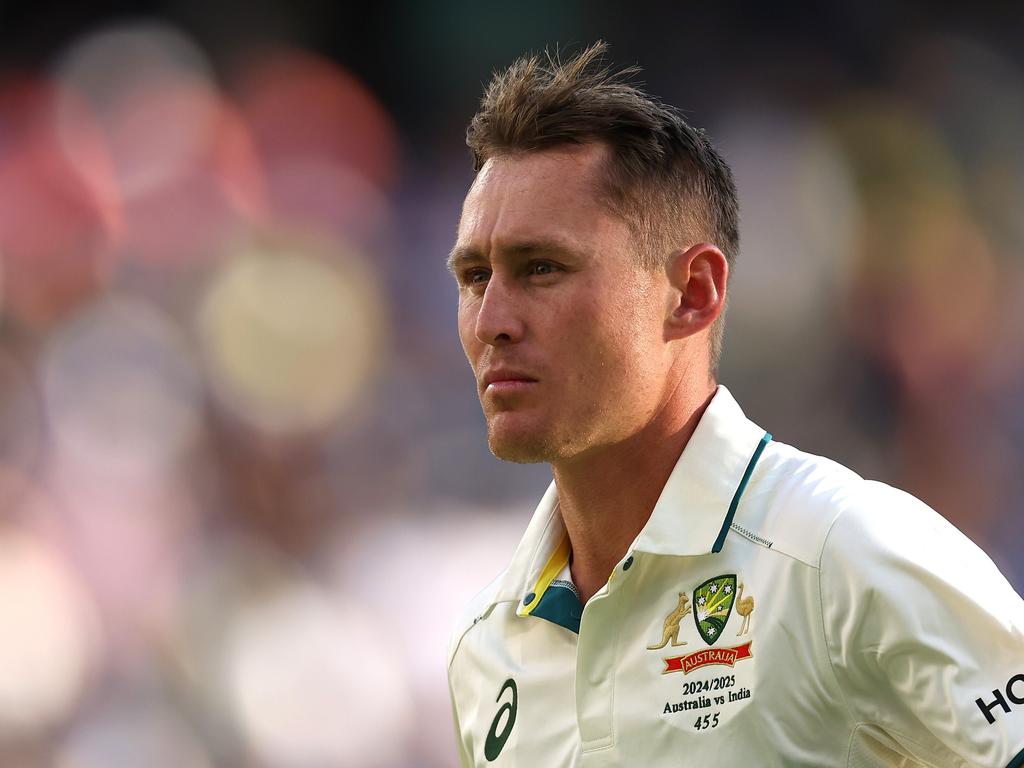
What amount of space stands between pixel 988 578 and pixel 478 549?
3829 millimetres

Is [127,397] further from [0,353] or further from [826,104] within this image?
[826,104]

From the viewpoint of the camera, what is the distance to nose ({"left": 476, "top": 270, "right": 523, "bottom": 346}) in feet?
5.60

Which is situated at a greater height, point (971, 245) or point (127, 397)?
point (971, 245)

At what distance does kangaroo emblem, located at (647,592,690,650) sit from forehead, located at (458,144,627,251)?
1.72 ft

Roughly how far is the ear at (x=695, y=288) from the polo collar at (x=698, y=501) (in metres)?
0.12

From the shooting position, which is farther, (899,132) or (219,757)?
(899,132)

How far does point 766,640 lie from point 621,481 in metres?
0.38

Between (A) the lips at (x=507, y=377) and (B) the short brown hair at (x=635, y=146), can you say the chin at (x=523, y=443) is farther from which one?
(B) the short brown hair at (x=635, y=146)

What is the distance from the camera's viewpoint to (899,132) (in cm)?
548

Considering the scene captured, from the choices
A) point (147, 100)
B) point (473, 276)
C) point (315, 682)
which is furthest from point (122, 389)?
point (473, 276)

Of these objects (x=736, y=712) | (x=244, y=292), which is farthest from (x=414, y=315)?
(x=736, y=712)

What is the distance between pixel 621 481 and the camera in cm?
181

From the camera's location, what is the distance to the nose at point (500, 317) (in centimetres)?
171

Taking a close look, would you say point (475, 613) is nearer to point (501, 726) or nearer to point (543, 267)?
point (501, 726)
